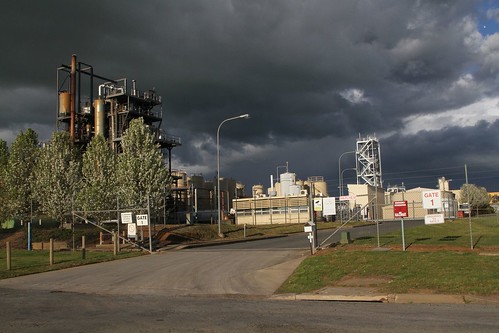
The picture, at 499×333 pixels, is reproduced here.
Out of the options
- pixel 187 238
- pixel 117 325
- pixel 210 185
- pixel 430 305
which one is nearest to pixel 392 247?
pixel 430 305

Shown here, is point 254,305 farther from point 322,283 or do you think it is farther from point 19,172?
point 19,172

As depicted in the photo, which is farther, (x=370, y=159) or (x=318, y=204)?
(x=370, y=159)

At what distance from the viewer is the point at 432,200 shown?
18.4 metres

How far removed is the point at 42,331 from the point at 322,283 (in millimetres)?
8189

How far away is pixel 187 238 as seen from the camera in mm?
37156

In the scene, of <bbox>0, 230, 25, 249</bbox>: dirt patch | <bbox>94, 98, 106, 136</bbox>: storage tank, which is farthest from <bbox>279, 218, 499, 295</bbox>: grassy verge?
<bbox>94, 98, 106, 136</bbox>: storage tank

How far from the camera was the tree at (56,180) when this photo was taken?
4538 cm

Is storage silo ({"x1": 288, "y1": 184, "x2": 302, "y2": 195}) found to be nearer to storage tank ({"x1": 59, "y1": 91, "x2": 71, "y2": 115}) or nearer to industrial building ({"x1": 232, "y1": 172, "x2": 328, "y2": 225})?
industrial building ({"x1": 232, "y1": 172, "x2": 328, "y2": 225})

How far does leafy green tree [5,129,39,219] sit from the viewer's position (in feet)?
155

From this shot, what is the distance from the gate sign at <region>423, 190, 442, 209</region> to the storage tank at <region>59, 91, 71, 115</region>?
59746 mm

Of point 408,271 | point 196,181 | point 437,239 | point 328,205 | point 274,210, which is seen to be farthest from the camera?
point 196,181

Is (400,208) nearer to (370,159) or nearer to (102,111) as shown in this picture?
(102,111)

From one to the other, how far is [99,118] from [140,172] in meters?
26.7

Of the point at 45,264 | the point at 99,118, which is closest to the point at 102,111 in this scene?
the point at 99,118
